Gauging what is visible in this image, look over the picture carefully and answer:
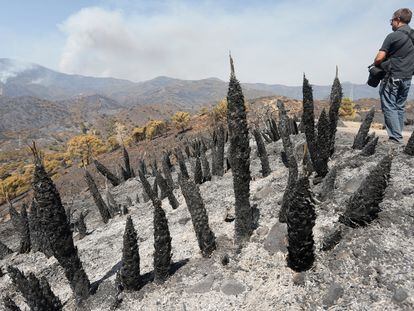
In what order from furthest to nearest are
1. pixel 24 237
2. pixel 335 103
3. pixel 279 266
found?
1. pixel 24 237
2. pixel 335 103
3. pixel 279 266

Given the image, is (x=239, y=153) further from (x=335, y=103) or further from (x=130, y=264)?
(x=335, y=103)

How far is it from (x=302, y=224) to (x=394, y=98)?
15.7 ft

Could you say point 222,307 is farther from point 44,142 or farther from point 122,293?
point 44,142

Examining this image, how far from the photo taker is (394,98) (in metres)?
9.30

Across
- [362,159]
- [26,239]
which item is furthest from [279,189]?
[26,239]

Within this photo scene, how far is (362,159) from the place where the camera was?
10805 millimetres

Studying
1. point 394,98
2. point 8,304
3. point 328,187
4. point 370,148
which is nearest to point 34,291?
point 8,304

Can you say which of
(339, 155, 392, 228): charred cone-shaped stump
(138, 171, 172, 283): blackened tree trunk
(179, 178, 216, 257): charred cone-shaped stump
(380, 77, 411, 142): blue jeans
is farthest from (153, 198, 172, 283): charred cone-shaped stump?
(380, 77, 411, 142): blue jeans

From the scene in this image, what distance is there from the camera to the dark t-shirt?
344 inches

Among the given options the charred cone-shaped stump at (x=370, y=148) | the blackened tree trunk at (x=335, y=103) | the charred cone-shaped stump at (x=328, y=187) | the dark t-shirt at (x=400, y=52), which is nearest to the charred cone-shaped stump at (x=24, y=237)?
the charred cone-shaped stump at (x=328, y=187)

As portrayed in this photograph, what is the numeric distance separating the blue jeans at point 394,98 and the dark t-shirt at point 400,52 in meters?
0.20

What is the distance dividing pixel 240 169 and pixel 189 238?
351 cm

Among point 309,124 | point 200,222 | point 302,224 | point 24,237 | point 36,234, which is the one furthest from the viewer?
point 24,237

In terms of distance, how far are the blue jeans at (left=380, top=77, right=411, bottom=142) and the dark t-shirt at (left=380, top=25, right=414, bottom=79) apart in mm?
198
